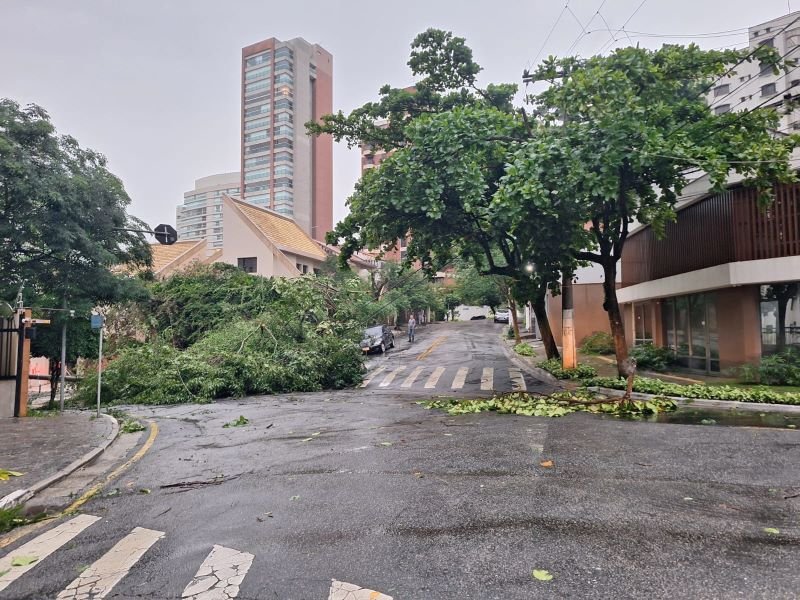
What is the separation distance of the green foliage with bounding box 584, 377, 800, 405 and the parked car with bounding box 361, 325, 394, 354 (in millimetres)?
16520

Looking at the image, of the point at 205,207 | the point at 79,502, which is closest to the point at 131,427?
the point at 79,502

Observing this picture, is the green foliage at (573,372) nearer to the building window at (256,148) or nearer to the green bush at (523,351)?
the green bush at (523,351)

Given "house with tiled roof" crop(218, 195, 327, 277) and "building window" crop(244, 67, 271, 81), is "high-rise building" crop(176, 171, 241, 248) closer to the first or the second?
"building window" crop(244, 67, 271, 81)

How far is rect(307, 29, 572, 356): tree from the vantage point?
511 inches

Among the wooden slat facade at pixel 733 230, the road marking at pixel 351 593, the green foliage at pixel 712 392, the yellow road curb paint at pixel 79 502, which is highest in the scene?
the wooden slat facade at pixel 733 230

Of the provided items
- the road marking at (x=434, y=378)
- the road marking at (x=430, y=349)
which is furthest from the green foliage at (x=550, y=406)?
the road marking at (x=430, y=349)

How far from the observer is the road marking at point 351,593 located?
133 inches

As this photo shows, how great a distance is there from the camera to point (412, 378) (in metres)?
19.9

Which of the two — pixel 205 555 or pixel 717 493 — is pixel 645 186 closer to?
pixel 717 493

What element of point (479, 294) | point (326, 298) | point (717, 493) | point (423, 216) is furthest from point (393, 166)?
point (479, 294)

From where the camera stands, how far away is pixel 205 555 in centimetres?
416

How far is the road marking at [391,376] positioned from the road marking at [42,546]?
13550mm

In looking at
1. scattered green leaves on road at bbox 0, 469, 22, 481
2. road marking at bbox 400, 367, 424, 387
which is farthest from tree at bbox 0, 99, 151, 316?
road marking at bbox 400, 367, 424, 387

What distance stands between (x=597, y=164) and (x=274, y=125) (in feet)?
285
